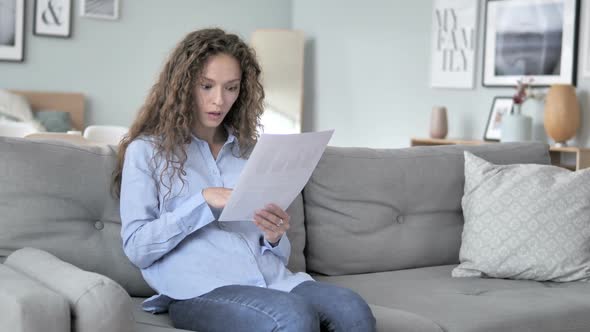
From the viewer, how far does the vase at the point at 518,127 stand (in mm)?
5355

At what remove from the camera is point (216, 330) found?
1.88 m

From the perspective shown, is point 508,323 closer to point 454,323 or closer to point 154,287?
point 454,323

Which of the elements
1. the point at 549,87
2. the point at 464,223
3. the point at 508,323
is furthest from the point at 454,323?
the point at 549,87

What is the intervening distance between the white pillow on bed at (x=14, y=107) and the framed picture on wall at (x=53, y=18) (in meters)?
0.72

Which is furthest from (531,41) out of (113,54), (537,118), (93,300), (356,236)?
(93,300)

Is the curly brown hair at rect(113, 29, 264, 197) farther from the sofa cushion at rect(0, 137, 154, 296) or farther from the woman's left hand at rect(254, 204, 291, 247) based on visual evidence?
the woman's left hand at rect(254, 204, 291, 247)

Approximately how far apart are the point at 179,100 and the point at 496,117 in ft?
13.3

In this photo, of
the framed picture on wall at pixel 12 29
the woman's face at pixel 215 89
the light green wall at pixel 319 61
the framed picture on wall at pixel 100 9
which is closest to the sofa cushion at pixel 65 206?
the woman's face at pixel 215 89

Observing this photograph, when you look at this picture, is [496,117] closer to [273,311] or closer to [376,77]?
→ [376,77]

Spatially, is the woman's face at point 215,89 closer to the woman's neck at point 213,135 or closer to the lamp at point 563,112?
the woman's neck at point 213,135

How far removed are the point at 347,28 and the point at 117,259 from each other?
544cm

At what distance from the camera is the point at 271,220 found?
2.02m

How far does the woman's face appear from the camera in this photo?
217 centimetres

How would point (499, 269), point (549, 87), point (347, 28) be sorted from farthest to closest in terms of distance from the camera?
1. point (347, 28)
2. point (549, 87)
3. point (499, 269)
